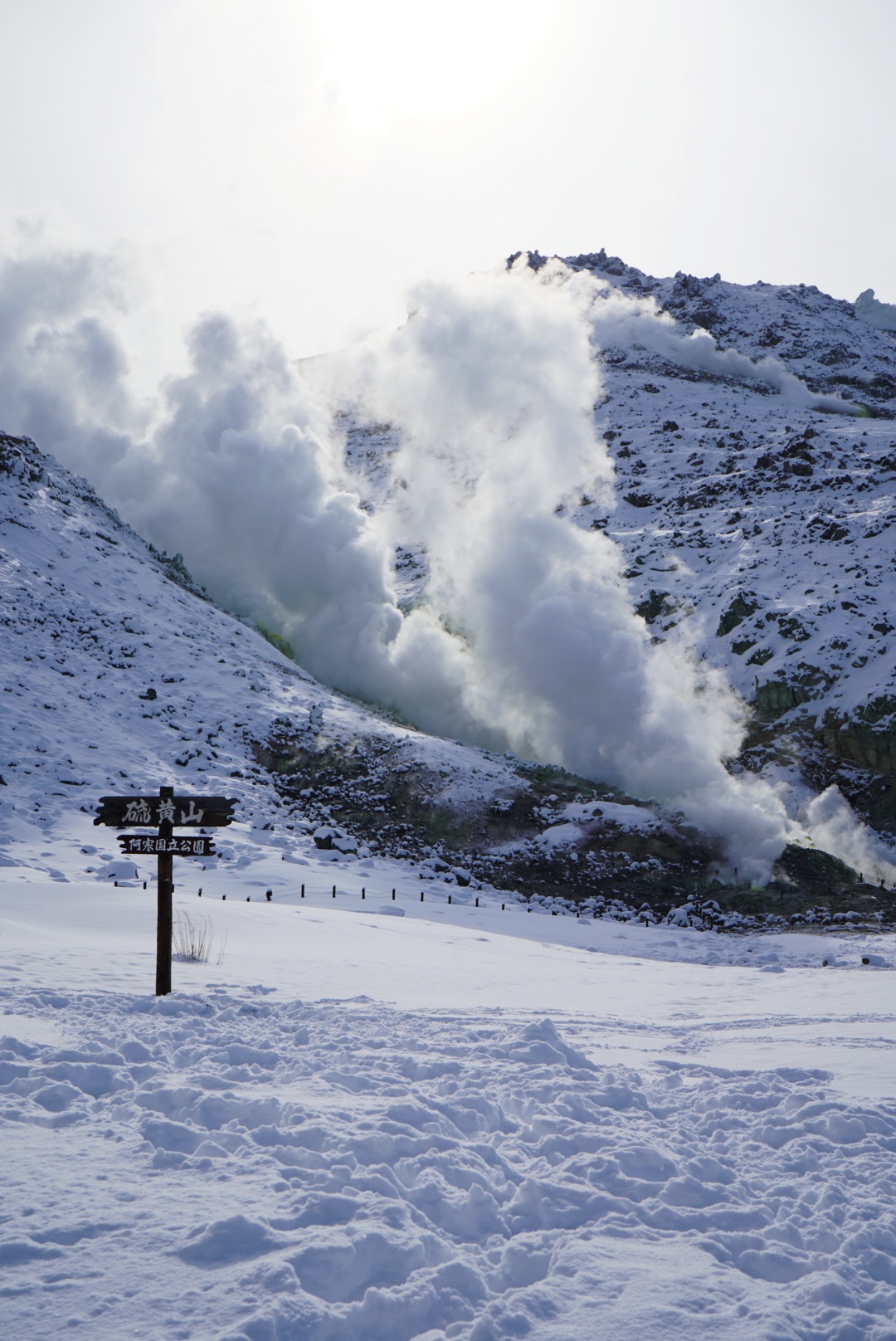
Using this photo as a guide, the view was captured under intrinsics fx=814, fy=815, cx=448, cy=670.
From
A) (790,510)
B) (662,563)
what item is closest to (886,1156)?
(662,563)

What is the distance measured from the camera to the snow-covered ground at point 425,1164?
3244 millimetres

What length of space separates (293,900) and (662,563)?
120 feet

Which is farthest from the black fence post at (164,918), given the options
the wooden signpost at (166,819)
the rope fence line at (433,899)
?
the rope fence line at (433,899)

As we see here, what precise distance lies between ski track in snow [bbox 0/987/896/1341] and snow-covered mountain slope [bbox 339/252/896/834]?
29.4 meters

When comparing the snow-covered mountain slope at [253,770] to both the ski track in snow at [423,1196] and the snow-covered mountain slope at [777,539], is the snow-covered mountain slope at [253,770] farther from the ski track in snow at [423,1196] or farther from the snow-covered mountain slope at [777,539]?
the ski track in snow at [423,1196]

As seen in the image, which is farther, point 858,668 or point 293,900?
point 858,668

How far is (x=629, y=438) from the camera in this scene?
70.4 meters

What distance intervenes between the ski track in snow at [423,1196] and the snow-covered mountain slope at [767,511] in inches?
1159

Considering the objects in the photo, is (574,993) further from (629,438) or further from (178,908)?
(629,438)

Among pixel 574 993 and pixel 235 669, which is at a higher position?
pixel 235 669

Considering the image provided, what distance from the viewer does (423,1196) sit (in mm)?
3996

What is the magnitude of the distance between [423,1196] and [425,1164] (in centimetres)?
32

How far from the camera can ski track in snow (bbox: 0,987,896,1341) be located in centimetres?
321

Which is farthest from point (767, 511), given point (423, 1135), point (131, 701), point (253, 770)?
point (423, 1135)
